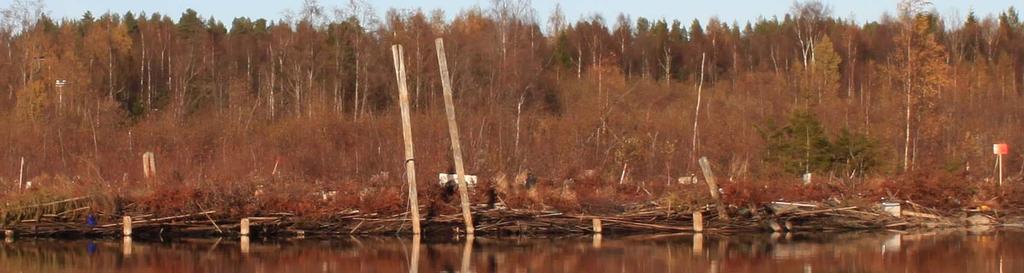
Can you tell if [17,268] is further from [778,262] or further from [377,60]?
[377,60]

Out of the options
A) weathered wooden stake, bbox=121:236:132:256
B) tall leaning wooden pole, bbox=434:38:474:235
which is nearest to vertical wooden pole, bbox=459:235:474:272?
tall leaning wooden pole, bbox=434:38:474:235

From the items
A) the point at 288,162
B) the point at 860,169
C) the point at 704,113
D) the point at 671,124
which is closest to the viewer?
the point at 860,169

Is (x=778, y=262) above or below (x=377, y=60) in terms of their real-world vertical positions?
A: below

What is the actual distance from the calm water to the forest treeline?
435cm

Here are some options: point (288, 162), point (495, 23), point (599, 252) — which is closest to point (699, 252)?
point (599, 252)

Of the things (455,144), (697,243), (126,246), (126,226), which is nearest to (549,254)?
(697,243)

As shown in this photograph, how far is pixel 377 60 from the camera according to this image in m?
64.8

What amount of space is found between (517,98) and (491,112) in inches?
118

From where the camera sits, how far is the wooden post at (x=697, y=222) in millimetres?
31469

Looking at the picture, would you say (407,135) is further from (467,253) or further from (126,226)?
(126,226)

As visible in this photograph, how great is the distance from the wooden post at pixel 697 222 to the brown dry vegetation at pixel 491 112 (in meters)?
0.45

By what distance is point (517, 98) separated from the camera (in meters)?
55.7

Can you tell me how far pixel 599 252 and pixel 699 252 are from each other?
185 centimetres

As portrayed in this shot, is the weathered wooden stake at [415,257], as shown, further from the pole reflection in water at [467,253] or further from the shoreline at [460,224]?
the shoreline at [460,224]
